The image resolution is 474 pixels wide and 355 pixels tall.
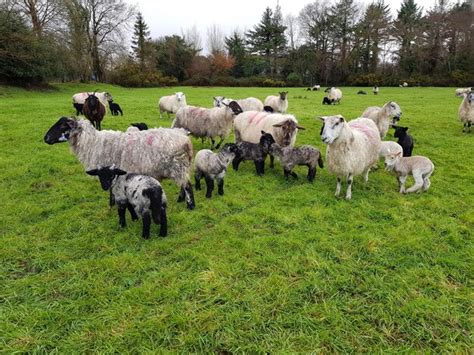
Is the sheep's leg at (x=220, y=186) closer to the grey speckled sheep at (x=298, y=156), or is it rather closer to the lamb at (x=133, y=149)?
the lamb at (x=133, y=149)

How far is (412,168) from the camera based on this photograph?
6.24 meters

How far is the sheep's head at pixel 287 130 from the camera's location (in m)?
7.63

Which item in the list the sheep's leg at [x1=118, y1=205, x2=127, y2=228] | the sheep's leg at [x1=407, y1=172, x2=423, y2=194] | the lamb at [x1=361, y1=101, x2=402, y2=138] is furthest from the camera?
the lamb at [x1=361, y1=101, x2=402, y2=138]

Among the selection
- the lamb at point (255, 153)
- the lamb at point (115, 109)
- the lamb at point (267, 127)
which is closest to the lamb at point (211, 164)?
the lamb at point (255, 153)

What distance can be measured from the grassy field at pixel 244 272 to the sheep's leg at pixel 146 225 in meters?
0.13

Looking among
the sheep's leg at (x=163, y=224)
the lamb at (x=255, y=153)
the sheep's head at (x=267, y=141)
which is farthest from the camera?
the lamb at (x=255, y=153)

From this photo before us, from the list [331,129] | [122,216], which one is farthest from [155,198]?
[331,129]

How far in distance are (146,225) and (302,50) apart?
180 ft

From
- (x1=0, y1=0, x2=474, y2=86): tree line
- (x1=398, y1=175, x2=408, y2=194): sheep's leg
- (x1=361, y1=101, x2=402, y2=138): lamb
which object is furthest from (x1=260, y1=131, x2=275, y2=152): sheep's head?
(x1=0, y1=0, x2=474, y2=86): tree line

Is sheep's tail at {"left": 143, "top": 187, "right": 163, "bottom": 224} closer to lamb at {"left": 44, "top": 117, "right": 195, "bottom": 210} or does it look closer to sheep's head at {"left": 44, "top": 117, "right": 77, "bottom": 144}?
lamb at {"left": 44, "top": 117, "right": 195, "bottom": 210}

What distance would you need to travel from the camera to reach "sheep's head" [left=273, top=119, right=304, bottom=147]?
7.63 m

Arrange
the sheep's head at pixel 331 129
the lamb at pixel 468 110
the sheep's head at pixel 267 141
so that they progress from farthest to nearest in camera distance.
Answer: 1. the lamb at pixel 468 110
2. the sheep's head at pixel 267 141
3. the sheep's head at pixel 331 129

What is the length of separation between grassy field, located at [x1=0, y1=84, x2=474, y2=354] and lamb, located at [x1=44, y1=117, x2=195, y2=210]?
804 mm

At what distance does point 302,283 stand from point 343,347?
0.87m
